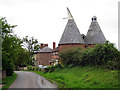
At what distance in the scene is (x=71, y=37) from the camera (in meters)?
40.0

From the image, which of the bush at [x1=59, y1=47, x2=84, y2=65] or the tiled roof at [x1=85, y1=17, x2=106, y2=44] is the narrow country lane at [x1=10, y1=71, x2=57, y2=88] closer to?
the bush at [x1=59, y1=47, x2=84, y2=65]

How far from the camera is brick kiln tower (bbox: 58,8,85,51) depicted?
3959 cm

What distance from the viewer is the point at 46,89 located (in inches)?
714

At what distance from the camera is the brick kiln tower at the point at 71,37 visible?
39.6 meters

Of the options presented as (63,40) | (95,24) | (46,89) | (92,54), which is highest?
(95,24)

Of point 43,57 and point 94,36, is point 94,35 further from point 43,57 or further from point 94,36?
point 43,57

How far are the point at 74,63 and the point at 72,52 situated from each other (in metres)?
2.11

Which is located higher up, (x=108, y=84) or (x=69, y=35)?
(x=69, y=35)

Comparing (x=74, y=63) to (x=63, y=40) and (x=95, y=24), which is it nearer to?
(x=63, y=40)

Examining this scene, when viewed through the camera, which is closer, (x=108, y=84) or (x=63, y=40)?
(x=108, y=84)

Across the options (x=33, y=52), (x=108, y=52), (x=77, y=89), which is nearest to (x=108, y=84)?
(x=77, y=89)

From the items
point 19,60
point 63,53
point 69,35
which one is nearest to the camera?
point 63,53

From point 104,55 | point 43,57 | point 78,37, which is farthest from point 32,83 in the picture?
point 43,57

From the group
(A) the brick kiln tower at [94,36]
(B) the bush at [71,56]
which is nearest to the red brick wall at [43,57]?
(A) the brick kiln tower at [94,36]
